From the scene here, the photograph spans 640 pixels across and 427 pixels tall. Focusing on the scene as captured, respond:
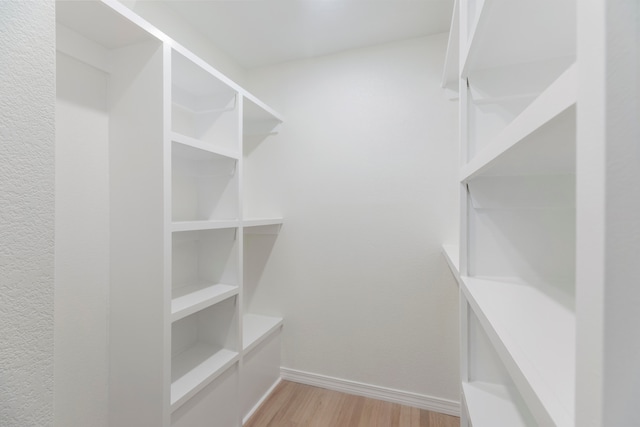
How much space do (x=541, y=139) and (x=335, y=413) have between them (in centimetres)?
184

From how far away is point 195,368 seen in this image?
133 cm

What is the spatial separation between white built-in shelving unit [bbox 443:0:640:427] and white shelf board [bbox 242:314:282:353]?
1193mm

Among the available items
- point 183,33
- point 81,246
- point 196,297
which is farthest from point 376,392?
point 183,33

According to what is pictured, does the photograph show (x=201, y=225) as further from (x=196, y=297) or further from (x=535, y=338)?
(x=535, y=338)

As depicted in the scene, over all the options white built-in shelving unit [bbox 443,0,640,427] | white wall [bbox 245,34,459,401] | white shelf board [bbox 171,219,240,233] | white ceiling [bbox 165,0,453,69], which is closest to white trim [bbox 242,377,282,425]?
white wall [bbox 245,34,459,401]

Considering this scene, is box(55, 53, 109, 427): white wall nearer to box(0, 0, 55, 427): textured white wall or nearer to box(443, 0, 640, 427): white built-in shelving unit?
box(0, 0, 55, 427): textured white wall

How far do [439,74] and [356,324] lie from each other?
175cm

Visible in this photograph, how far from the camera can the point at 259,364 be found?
174cm

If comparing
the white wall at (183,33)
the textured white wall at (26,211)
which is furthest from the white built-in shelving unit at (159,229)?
the textured white wall at (26,211)

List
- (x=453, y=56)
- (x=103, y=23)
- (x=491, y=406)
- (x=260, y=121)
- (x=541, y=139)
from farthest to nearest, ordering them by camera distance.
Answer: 1. (x=260, y=121)
2. (x=453, y=56)
3. (x=103, y=23)
4. (x=491, y=406)
5. (x=541, y=139)

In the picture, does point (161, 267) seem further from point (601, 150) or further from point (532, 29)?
point (532, 29)

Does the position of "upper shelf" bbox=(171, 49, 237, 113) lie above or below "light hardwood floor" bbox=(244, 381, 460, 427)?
above

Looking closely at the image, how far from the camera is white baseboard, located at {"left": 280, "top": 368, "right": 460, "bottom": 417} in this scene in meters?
1.66

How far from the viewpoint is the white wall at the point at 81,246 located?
103cm
